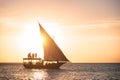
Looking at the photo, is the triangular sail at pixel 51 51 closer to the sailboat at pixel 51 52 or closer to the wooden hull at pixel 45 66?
the sailboat at pixel 51 52

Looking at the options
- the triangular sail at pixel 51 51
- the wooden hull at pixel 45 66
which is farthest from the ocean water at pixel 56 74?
the triangular sail at pixel 51 51

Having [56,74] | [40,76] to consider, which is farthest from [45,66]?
[40,76]

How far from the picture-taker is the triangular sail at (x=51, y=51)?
Result: 8725cm

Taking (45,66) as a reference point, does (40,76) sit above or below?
below

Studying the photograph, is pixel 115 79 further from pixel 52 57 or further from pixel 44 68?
pixel 44 68

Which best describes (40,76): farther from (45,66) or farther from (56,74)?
(45,66)

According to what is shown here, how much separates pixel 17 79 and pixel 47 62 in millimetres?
35740

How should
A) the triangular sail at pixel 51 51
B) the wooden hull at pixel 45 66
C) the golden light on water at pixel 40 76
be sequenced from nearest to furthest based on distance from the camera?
the golden light on water at pixel 40 76, the triangular sail at pixel 51 51, the wooden hull at pixel 45 66

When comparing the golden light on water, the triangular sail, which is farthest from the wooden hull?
the golden light on water

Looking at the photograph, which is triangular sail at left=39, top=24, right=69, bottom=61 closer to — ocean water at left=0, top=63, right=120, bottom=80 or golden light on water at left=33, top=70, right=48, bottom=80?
ocean water at left=0, top=63, right=120, bottom=80

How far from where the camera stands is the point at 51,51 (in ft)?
287

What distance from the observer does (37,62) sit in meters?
98.8

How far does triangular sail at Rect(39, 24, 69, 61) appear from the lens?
286 ft

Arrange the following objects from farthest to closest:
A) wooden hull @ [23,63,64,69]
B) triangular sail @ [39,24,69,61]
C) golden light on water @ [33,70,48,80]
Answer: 1. wooden hull @ [23,63,64,69]
2. triangular sail @ [39,24,69,61]
3. golden light on water @ [33,70,48,80]
